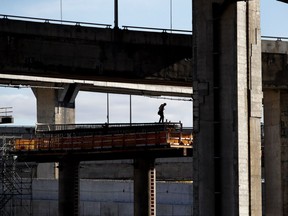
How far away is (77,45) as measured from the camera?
109 ft

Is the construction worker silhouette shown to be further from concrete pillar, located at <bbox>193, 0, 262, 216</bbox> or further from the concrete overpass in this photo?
concrete pillar, located at <bbox>193, 0, 262, 216</bbox>

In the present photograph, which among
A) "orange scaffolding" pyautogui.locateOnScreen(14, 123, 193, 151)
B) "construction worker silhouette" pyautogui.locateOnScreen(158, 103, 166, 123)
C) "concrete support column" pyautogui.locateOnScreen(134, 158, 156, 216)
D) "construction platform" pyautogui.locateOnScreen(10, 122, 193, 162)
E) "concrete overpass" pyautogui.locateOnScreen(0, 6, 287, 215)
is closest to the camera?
"concrete overpass" pyautogui.locateOnScreen(0, 6, 287, 215)

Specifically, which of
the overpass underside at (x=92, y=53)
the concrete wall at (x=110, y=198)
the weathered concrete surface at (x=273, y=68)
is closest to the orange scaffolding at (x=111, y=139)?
the concrete wall at (x=110, y=198)

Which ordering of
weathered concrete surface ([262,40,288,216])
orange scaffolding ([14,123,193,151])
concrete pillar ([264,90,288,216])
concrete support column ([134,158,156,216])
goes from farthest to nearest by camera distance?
concrete support column ([134,158,156,216]) → orange scaffolding ([14,123,193,151]) → concrete pillar ([264,90,288,216]) → weathered concrete surface ([262,40,288,216])

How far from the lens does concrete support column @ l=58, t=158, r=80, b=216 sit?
2354 inches

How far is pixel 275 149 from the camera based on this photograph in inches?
1661

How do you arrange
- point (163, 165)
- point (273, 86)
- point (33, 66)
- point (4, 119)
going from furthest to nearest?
point (163, 165) < point (4, 119) < point (273, 86) < point (33, 66)

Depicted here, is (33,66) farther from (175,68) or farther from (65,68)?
(175,68)

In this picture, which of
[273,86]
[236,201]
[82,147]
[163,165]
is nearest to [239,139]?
[236,201]

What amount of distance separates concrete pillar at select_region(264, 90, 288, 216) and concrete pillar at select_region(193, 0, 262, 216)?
13601 mm

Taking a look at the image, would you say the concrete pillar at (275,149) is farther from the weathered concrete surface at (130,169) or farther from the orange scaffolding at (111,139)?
the weathered concrete surface at (130,169)

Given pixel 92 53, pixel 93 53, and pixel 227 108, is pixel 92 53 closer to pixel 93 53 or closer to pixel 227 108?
pixel 93 53

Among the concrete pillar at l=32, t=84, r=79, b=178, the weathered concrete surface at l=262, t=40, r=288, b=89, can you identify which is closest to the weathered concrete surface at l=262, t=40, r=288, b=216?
the weathered concrete surface at l=262, t=40, r=288, b=89

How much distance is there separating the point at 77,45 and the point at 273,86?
954 centimetres
